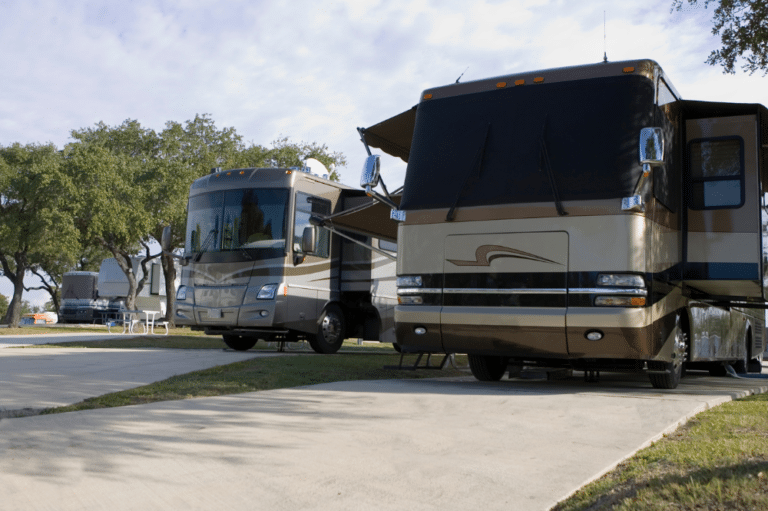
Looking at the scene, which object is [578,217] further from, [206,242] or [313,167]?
[206,242]

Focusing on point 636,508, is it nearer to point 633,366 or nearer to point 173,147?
point 633,366

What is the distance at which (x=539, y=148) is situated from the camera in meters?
7.66

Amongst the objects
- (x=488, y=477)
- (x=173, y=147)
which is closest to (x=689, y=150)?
(x=488, y=477)

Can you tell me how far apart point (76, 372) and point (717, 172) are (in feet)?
23.5

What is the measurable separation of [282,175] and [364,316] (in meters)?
3.34

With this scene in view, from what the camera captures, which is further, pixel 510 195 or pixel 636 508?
pixel 510 195

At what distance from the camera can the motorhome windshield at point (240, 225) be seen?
525 inches

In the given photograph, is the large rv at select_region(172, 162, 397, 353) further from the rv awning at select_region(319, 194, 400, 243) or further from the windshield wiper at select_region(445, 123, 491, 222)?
the windshield wiper at select_region(445, 123, 491, 222)

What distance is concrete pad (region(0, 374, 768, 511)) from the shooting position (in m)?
3.49

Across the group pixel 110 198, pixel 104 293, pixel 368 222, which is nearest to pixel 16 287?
pixel 104 293

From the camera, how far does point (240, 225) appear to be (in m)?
13.6

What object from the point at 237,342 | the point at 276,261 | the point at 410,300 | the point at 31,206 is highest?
the point at 31,206

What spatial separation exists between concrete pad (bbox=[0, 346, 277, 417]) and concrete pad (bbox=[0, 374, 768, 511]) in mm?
939

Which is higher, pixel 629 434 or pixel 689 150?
pixel 689 150
